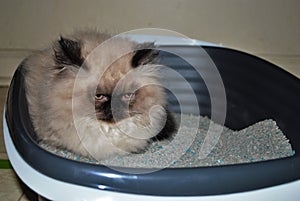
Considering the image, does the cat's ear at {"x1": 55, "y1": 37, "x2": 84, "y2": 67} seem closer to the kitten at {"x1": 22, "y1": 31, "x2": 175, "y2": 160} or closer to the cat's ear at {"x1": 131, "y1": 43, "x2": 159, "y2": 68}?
the kitten at {"x1": 22, "y1": 31, "x2": 175, "y2": 160}

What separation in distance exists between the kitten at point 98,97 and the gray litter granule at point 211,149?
0.16ft

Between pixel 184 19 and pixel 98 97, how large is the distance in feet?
3.41

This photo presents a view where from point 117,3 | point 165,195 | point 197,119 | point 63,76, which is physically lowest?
point 197,119

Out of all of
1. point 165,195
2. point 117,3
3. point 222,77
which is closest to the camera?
point 165,195

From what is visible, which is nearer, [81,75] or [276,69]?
[81,75]

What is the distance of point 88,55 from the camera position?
105 cm

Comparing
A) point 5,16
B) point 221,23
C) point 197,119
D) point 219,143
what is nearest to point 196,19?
point 221,23

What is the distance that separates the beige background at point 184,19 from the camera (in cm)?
192

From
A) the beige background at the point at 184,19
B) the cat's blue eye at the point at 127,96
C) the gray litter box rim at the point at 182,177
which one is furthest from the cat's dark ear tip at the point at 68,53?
the beige background at the point at 184,19

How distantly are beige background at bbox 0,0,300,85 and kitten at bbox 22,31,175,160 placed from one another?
0.76m

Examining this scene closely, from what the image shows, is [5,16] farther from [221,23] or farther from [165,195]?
[165,195]

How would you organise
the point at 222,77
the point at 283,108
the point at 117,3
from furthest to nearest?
the point at 117,3 < the point at 222,77 < the point at 283,108

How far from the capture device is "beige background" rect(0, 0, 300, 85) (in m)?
1.92

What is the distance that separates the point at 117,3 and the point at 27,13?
1.50ft
